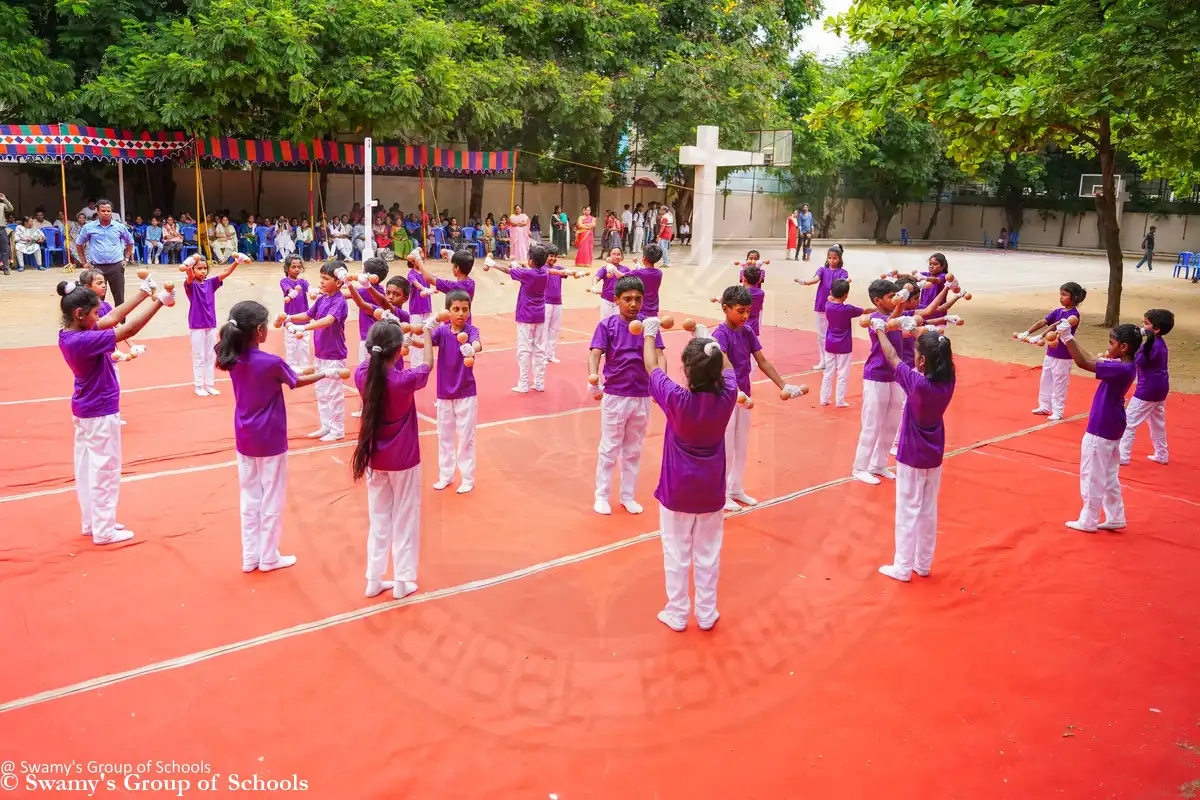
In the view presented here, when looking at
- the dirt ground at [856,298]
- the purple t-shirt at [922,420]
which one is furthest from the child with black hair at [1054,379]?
the purple t-shirt at [922,420]

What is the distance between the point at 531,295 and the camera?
11688mm

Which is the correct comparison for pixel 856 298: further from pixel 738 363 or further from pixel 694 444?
pixel 694 444

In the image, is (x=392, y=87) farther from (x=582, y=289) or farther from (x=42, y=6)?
(x=42, y=6)

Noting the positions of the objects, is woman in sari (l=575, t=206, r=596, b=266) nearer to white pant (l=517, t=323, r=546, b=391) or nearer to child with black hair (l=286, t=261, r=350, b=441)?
white pant (l=517, t=323, r=546, b=391)

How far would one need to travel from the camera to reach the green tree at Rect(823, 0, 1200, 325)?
401 inches

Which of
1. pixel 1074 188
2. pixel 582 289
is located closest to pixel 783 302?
pixel 582 289

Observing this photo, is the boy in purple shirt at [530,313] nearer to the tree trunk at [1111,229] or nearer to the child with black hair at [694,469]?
the child with black hair at [694,469]

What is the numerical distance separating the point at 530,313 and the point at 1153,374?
6.95 meters

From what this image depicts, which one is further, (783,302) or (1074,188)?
(1074,188)

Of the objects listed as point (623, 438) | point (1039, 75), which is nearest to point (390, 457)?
point (623, 438)

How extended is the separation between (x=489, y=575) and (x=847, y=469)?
4.25m

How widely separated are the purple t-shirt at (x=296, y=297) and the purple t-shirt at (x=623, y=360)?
4.73m

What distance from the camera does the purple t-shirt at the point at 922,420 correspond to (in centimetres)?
612

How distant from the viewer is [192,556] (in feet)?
21.1
